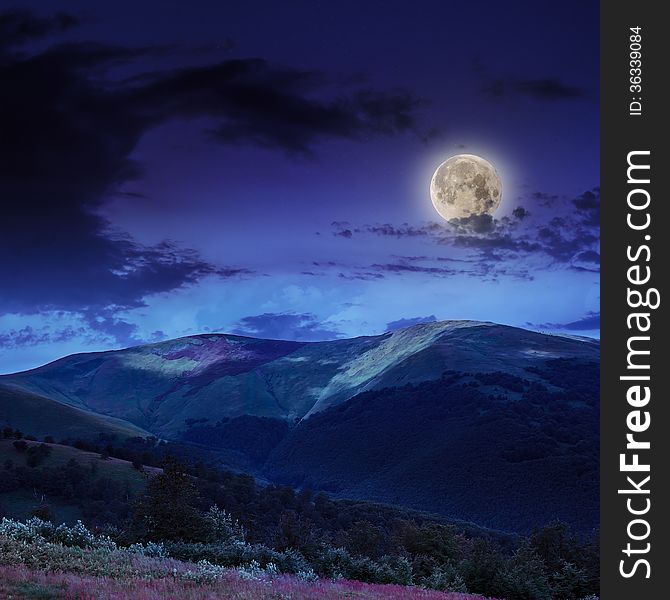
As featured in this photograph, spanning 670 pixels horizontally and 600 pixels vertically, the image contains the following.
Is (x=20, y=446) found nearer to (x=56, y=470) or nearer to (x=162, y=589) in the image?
(x=56, y=470)

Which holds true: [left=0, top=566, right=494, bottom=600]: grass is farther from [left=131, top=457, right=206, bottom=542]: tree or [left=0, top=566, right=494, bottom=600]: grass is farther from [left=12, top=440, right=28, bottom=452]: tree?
[left=12, top=440, right=28, bottom=452]: tree

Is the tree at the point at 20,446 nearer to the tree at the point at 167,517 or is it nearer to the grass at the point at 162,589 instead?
the tree at the point at 167,517

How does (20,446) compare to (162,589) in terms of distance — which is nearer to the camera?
(162,589)

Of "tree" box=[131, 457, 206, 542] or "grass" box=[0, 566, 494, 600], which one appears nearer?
"grass" box=[0, 566, 494, 600]

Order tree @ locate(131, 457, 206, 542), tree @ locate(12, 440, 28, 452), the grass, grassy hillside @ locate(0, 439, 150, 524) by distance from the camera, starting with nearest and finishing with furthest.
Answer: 1. the grass
2. tree @ locate(131, 457, 206, 542)
3. grassy hillside @ locate(0, 439, 150, 524)
4. tree @ locate(12, 440, 28, 452)

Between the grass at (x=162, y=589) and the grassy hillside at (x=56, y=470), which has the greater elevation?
the grass at (x=162, y=589)

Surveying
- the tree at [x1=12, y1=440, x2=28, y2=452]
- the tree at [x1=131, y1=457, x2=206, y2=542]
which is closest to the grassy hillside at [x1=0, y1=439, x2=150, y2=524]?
the tree at [x1=12, y1=440, x2=28, y2=452]

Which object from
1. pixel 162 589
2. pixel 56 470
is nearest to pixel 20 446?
pixel 56 470

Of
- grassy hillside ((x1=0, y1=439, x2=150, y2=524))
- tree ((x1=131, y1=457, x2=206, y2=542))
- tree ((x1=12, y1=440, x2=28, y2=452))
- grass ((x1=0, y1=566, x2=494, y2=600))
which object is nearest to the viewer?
grass ((x1=0, y1=566, x2=494, y2=600))

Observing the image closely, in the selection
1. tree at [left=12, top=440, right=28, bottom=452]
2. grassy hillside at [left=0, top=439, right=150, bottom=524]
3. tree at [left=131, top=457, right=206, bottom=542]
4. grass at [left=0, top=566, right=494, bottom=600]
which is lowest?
grassy hillside at [left=0, top=439, right=150, bottom=524]

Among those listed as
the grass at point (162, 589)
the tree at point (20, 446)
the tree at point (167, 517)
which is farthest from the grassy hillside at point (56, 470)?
the grass at point (162, 589)

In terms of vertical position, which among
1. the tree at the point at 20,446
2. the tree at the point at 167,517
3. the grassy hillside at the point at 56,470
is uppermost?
the tree at the point at 167,517

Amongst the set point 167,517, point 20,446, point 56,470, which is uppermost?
point 167,517

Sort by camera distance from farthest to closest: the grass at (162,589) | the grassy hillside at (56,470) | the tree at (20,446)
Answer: the tree at (20,446)
the grassy hillside at (56,470)
the grass at (162,589)
